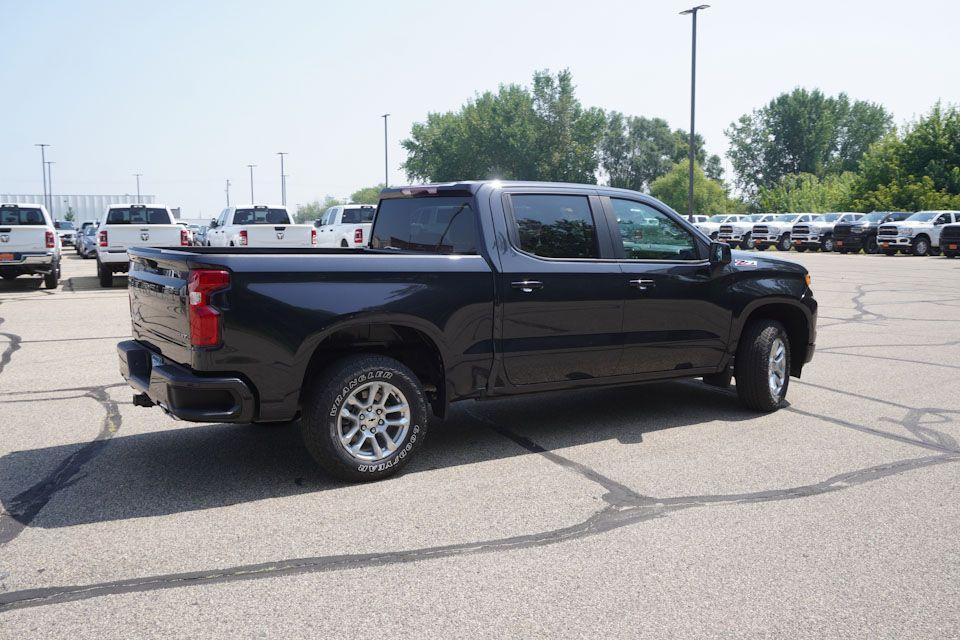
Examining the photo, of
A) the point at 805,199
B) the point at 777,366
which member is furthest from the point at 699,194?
the point at 777,366

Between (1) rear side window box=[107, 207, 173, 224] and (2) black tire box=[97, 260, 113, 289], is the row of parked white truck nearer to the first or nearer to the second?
(1) rear side window box=[107, 207, 173, 224]

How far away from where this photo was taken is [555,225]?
5.96 m

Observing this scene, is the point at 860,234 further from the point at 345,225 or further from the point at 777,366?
the point at 777,366

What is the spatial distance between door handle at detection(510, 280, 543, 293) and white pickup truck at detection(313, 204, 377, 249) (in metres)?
19.6

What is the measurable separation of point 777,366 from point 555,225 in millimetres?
2504

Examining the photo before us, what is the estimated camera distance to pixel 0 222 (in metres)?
18.7

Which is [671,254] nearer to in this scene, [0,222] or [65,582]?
[65,582]

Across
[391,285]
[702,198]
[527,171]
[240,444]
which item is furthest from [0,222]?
[702,198]

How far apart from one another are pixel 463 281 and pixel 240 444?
6.67 ft

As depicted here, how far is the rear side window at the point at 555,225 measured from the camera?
580 cm

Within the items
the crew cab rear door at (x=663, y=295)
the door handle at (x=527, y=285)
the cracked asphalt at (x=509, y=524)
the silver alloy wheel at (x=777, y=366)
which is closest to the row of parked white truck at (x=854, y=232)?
the silver alloy wheel at (x=777, y=366)

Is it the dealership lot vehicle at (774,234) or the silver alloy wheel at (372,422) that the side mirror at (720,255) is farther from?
the dealership lot vehicle at (774,234)

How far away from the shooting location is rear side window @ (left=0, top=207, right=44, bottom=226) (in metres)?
18.8

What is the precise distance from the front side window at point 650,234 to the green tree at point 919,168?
45.4 metres
